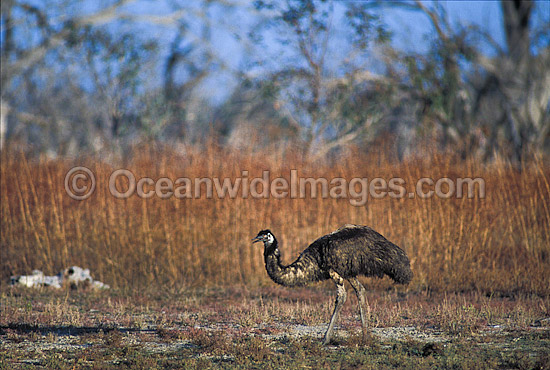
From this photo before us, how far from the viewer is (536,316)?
7.87 meters

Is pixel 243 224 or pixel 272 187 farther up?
pixel 272 187

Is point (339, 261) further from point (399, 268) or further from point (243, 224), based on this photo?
point (243, 224)

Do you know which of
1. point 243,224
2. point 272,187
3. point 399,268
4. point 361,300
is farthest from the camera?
point 272,187

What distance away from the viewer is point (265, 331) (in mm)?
7234

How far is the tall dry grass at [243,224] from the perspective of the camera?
34.2 ft

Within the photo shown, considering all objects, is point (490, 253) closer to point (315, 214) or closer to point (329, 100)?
point (315, 214)

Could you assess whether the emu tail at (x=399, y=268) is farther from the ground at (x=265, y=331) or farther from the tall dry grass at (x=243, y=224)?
the tall dry grass at (x=243, y=224)

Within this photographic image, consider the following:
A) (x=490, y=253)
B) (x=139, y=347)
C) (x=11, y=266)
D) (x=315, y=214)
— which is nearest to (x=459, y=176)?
(x=490, y=253)

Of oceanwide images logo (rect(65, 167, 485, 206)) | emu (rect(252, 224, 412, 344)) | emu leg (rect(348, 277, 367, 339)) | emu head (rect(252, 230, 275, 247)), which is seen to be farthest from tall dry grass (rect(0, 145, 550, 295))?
emu head (rect(252, 230, 275, 247))

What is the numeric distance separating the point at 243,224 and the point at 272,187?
949 millimetres

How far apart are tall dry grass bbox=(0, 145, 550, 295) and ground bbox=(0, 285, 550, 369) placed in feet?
3.19

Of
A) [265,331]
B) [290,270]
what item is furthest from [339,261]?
[265,331]

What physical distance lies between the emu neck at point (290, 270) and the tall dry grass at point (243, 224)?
3.85m
